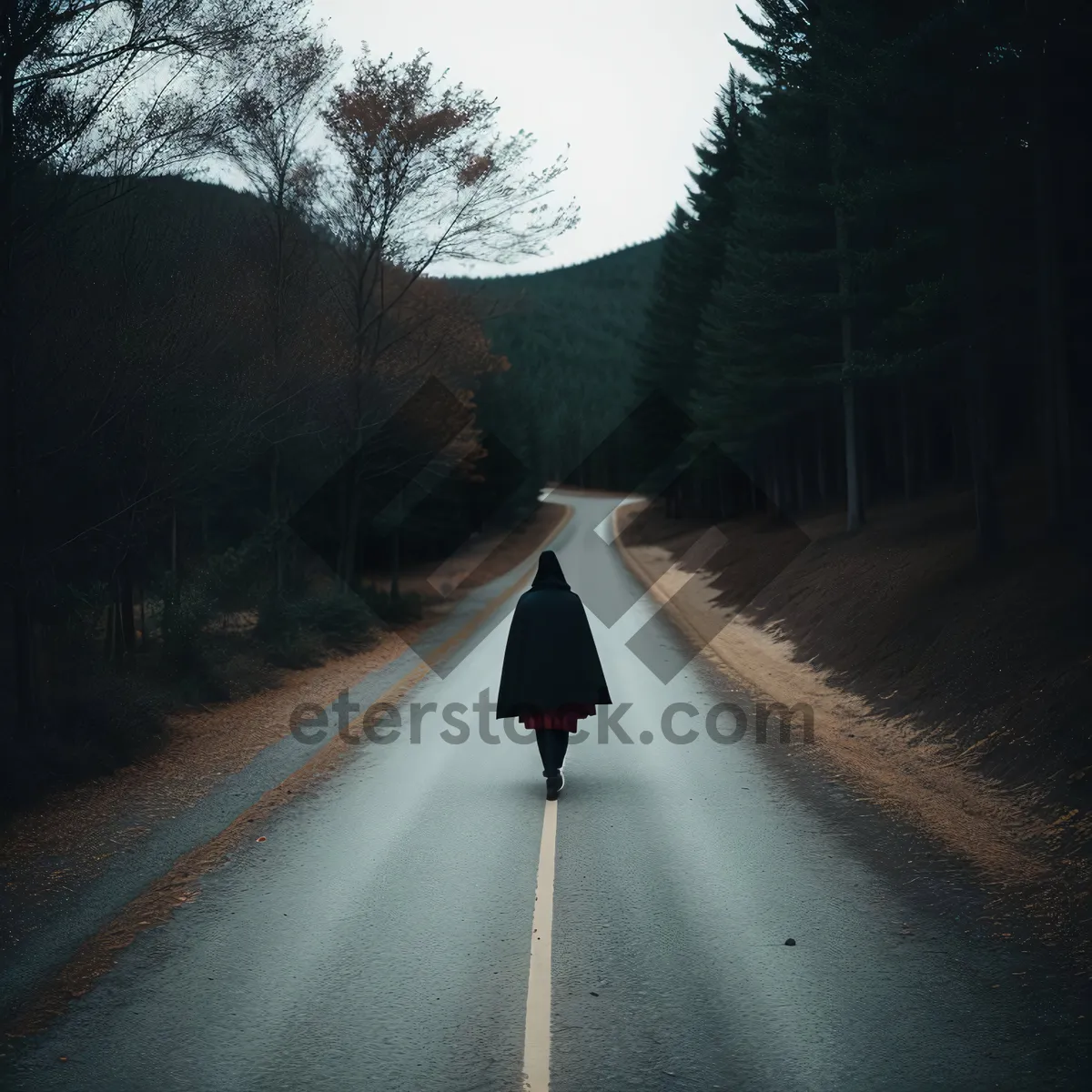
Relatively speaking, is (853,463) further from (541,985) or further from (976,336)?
(541,985)

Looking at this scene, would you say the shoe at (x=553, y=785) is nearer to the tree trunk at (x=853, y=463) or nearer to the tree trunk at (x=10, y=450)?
the tree trunk at (x=10, y=450)

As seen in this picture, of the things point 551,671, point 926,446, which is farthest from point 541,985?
point 926,446

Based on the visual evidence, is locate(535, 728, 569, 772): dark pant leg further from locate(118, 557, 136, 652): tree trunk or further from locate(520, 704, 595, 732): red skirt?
locate(118, 557, 136, 652): tree trunk

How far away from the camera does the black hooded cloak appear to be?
33.3ft

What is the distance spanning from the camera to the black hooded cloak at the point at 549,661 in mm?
10148

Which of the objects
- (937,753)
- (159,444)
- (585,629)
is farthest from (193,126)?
(937,753)

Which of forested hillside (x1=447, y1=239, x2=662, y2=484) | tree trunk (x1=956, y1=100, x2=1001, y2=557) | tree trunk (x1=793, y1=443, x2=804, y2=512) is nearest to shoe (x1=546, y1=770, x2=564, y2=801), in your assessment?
tree trunk (x1=956, y1=100, x2=1001, y2=557)

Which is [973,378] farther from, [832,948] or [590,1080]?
[590,1080]

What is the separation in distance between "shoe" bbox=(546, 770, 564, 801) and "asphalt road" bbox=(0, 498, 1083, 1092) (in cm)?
18

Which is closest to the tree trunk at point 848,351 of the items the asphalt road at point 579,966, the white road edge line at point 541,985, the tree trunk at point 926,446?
the tree trunk at point 926,446

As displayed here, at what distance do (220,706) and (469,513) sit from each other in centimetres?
4021

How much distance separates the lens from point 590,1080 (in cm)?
443

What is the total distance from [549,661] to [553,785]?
1.26 m

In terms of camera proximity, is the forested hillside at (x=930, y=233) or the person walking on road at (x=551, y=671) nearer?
the person walking on road at (x=551, y=671)
